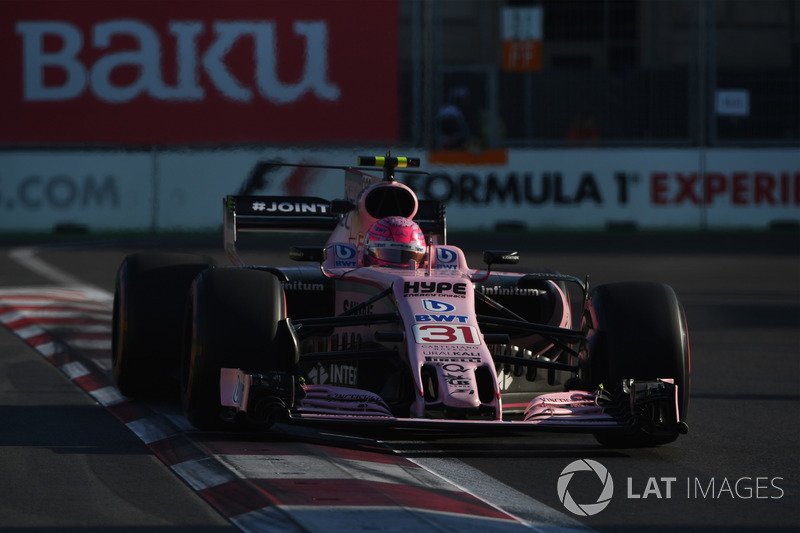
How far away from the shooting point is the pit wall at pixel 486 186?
22.6 meters

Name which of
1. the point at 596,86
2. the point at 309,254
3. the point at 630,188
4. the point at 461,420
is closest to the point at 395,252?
the point at 309,254

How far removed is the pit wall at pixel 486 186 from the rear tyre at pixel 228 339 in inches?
578

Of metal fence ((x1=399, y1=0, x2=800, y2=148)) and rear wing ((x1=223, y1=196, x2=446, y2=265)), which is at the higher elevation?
metal fence ((x1=399, y1=0, x2=800, y2=148))

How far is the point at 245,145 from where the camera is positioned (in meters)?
23.5

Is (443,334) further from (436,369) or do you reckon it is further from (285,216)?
(285,216)

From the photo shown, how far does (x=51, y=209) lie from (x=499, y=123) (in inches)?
266

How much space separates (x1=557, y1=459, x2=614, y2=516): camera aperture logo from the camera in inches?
236

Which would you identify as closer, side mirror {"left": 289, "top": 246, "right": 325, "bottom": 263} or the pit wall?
side mirror {"left": 289, "top": 246, "right": 325, "bottom": 263}

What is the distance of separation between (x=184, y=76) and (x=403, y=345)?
17056 mm

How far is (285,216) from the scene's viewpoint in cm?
1027

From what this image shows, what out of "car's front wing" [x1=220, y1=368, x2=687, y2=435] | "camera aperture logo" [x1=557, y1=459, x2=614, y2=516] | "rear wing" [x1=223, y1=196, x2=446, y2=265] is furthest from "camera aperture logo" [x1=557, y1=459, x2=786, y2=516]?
"rear wing" [x1=223, y1=196, x2=446, y2=265]

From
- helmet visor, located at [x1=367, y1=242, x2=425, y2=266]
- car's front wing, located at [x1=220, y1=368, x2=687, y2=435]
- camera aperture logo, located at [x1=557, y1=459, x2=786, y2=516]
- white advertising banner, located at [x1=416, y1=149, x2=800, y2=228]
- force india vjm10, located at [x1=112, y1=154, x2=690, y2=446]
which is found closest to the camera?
camera aperture logo, located at [x1=557, y1=459, x2=786, y2=516]

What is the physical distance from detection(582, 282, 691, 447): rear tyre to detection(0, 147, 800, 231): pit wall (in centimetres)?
1461

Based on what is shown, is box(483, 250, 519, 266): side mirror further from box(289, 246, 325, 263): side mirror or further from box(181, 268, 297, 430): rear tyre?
box(181, 268, 297, 430): rear tyre
